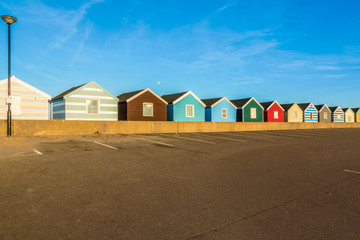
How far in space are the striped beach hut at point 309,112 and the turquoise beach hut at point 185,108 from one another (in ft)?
80.0

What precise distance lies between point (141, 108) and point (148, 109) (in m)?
0.87

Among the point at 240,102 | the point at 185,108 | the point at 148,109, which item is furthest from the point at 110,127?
the point at 240,102

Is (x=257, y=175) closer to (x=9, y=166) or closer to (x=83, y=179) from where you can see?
(x=83, y=179)

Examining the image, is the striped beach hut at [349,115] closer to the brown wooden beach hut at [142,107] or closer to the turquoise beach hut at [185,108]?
the turquoise beach hut at [185,108]

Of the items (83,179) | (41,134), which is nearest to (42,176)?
(83,179)

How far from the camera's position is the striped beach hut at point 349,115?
182 feet

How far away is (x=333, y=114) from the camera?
51.7m

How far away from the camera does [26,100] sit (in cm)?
1961

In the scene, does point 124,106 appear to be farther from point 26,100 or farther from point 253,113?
point 253,113

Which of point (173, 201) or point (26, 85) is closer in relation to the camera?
point (173, 201)

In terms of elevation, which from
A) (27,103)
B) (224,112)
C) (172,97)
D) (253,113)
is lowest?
(253,113)

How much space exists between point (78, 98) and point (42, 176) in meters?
17.2

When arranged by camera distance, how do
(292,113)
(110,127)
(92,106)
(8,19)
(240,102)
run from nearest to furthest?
1. (8,19)
2. (110,127)
3. (92,106)
4. (240,102)
5. (292,113)

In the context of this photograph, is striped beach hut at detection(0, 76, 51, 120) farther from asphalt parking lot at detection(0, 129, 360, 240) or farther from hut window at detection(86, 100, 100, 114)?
asphalt parking lot at detection(0, 129, 360, 240)
